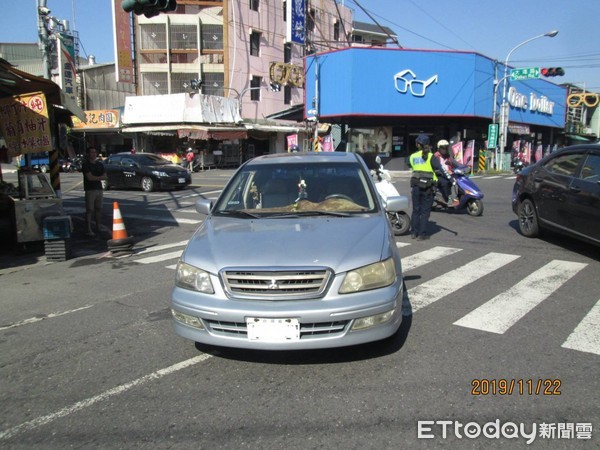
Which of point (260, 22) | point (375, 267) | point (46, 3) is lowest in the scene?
point (375, 267)

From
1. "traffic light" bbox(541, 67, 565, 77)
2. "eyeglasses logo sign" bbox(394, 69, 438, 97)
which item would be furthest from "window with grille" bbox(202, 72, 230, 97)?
"traffic light" bbox(541, 67, 565, 77)

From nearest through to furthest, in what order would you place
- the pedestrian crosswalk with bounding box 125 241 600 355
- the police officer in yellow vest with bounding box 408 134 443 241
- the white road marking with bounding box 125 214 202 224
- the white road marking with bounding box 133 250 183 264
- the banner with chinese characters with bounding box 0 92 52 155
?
the pedestrian crosswalk with bounding box 125 241 600 355 → the white road marking with bounding box 133 250 183 264 → the police officer in yellow vest with bounding box 408 134 443 241 → the banner with chinese characters with bounding box 0 92 52 155 → the white road marking with bounding box 125 214 202 224

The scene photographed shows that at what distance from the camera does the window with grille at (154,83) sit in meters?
40.8

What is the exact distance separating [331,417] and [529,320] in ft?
8.71

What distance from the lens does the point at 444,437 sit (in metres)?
2.76

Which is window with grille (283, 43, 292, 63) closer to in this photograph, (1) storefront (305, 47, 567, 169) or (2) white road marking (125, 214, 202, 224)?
(1) storefront (305, 47, 567, 169)

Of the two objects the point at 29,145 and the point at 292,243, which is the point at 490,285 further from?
the point at 29,145

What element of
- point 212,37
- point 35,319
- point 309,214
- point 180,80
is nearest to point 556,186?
point 309,214

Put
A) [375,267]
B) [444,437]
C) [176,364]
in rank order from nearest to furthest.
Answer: [444,437]
[375,267]
[176,364]

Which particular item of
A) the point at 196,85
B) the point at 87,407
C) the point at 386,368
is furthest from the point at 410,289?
the point at 196,85

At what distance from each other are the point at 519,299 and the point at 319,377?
117 inches

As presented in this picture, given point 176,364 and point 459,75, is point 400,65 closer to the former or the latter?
point 459,75

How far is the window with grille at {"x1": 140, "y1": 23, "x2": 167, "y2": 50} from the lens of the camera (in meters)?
39.5
